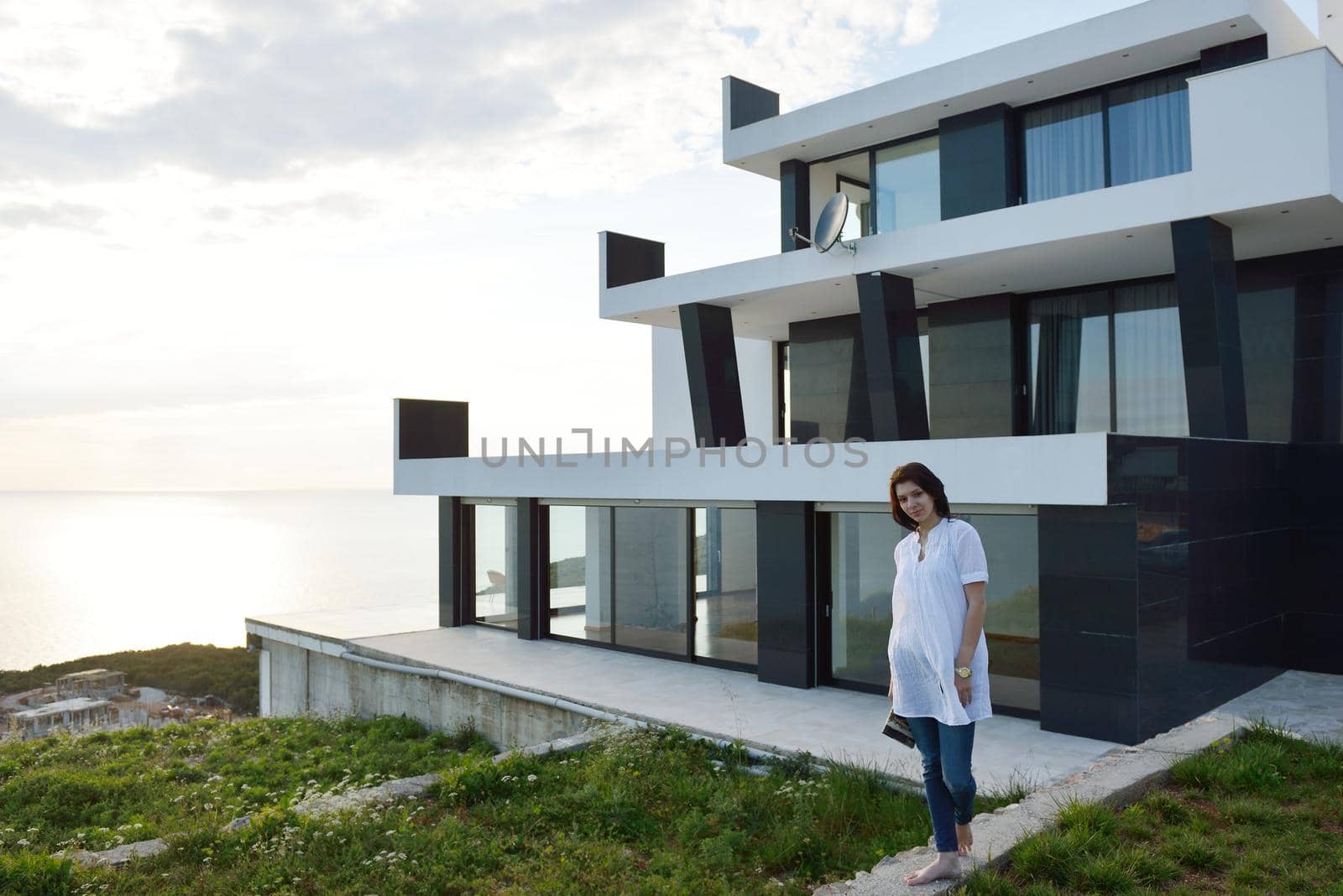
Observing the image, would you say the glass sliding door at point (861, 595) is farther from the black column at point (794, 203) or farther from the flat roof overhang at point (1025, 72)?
the flat roof overhang at point (1025, 72)

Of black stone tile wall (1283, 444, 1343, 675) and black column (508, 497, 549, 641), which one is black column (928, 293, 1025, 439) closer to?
black stone tile wall (1283, 444, 1343, 675)

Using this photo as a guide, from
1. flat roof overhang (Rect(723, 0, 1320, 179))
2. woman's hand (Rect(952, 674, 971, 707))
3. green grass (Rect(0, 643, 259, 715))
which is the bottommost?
green grass (Rect(0, 643, 259, 715))

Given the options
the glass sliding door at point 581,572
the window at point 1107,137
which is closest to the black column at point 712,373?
the glass sliding door at point 581,572

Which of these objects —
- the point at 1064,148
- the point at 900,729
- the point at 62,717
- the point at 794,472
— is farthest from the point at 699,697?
the point at 62,717

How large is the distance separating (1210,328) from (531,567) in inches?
423

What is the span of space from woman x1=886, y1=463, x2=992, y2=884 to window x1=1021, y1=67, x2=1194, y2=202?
34.1 feet

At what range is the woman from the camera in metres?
3.89

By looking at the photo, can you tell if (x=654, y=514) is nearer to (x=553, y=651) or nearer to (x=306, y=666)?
(x=553, y=651)

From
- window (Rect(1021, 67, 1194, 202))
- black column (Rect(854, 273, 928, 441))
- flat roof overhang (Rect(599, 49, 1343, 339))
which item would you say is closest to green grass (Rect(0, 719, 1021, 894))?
black column (Rect(854, 273, 928, 441))

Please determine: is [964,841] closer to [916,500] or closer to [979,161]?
[916,500]

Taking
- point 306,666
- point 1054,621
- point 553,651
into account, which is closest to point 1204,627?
point 1054,621

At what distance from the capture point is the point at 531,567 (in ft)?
50.9

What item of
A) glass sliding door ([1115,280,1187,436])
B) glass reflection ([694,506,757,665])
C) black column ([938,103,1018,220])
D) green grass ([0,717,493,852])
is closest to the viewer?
green grass ([0,717,493,852])

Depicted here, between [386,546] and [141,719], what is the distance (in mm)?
152680
